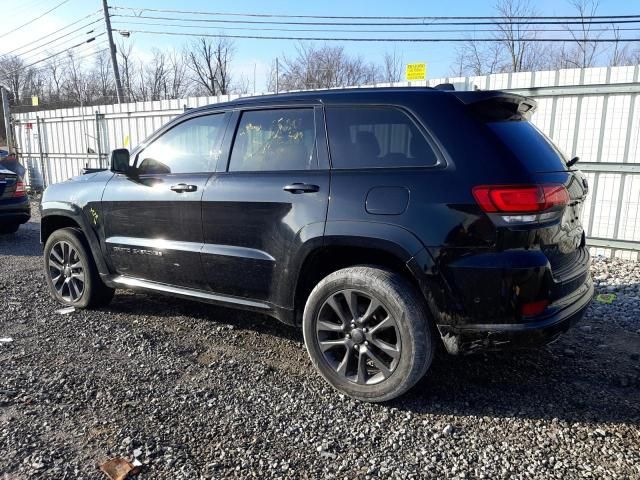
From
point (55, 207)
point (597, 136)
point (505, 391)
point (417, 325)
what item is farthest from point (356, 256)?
point (597, 136)

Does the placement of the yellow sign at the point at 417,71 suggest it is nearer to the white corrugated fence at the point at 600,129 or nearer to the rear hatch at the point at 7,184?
the white corrugated fence at the point at 600,129

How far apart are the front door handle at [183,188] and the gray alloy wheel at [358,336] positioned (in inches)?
54.5

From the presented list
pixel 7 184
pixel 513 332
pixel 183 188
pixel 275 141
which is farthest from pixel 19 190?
pixel 513 332

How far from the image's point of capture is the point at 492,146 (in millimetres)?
2678

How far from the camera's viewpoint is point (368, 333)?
9.77 feet

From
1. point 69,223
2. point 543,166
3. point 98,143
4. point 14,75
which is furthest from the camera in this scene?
point 14,75

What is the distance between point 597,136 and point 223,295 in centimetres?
571

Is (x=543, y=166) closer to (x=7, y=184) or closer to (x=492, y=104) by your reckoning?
(x=492, y=104)

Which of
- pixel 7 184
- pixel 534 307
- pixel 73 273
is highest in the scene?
pixel 7 184

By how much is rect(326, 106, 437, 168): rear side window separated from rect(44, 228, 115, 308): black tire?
279 cm

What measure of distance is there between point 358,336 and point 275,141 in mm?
1463

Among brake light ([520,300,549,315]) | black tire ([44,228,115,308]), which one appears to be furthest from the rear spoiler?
black tire ([44,228,115,308])

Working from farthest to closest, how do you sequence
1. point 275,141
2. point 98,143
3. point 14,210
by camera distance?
point 98,143 → point 14,210 → point 275,141

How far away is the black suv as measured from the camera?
261cm
